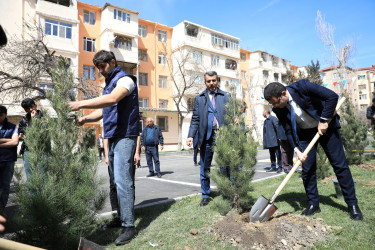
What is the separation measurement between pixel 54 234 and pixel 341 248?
9.38 feet

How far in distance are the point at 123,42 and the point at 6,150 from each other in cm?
2702

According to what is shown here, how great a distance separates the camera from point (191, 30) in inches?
1345

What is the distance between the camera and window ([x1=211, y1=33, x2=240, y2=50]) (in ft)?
121

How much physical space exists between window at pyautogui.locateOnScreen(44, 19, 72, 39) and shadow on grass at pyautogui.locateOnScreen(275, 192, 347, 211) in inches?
→ 1010

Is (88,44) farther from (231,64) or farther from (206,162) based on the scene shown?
(206,162)

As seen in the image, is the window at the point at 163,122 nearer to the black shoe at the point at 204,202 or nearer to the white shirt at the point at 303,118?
the black shoe at the point at 204,202

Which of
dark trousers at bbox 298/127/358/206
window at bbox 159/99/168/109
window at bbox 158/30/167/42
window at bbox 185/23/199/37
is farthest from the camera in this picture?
window at bbox 158/30/167/42

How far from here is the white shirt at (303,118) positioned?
3.60 meters

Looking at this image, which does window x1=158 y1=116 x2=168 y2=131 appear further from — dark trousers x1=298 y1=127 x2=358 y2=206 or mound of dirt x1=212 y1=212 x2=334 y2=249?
mound of dirt x1=212 y1=212 x2=334 y2=249

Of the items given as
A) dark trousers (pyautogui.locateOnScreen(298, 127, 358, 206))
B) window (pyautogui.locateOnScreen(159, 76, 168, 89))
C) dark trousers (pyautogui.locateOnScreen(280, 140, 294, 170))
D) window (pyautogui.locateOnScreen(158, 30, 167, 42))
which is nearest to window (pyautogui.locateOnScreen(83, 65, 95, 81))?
window (pyautogui.locateOnScreen(159, 76, 168, 89))

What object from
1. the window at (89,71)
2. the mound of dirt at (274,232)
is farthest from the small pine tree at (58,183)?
the window at (89,71)

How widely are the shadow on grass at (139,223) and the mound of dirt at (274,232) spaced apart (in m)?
1.12

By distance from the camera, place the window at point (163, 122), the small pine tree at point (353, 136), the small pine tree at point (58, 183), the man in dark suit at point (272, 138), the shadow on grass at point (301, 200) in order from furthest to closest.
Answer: the window at point (163, 122) < the man in dark suit at point (272, 138) < the small pine tree at point (353, 136) < the shadow on grass at point (301, 200) < the small pine tree at point (58, 183)

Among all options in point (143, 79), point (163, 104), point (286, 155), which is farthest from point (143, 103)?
point (286, 155)
